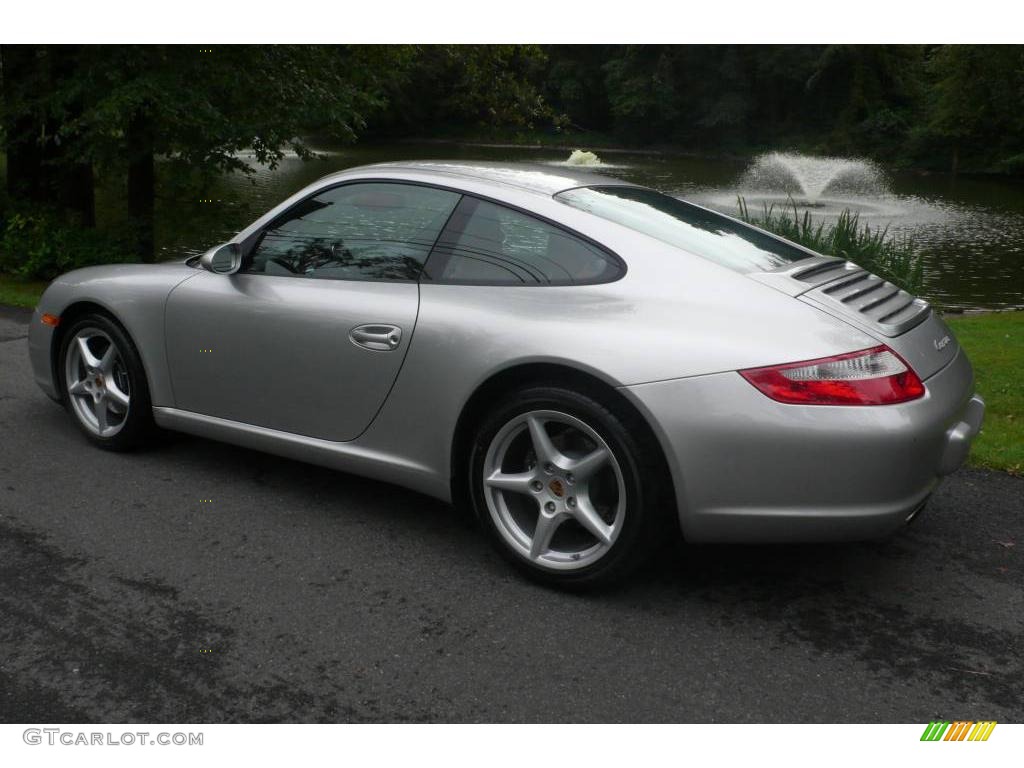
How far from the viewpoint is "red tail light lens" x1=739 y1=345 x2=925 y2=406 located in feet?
10.5

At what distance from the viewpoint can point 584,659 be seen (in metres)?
3.22

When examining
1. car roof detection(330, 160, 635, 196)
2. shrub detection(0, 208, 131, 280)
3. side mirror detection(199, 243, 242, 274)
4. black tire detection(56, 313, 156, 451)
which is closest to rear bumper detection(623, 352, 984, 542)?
car roof detection(330, 160, 635, 196)

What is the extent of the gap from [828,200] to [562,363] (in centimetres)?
2669

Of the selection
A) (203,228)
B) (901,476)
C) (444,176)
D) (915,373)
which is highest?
(444,176)

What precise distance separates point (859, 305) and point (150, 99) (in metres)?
8.53

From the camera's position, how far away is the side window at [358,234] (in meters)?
4.11

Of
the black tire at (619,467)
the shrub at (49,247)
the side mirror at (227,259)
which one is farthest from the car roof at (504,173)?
the shrub at (49,247)

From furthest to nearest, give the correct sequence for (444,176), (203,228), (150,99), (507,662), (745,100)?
(745,100), (203,228), (150,99), (444,176), (507,662)

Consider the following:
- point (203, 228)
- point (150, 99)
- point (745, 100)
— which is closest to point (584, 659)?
point (150, 99)

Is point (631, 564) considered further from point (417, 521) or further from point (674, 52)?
point (674, 52)

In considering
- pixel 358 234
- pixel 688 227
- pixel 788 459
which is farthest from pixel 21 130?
pixel 788 459

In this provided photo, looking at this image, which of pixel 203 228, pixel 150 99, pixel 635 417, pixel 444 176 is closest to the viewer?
pixel 635 417

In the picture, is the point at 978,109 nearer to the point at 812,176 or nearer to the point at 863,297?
the point at 812,176
